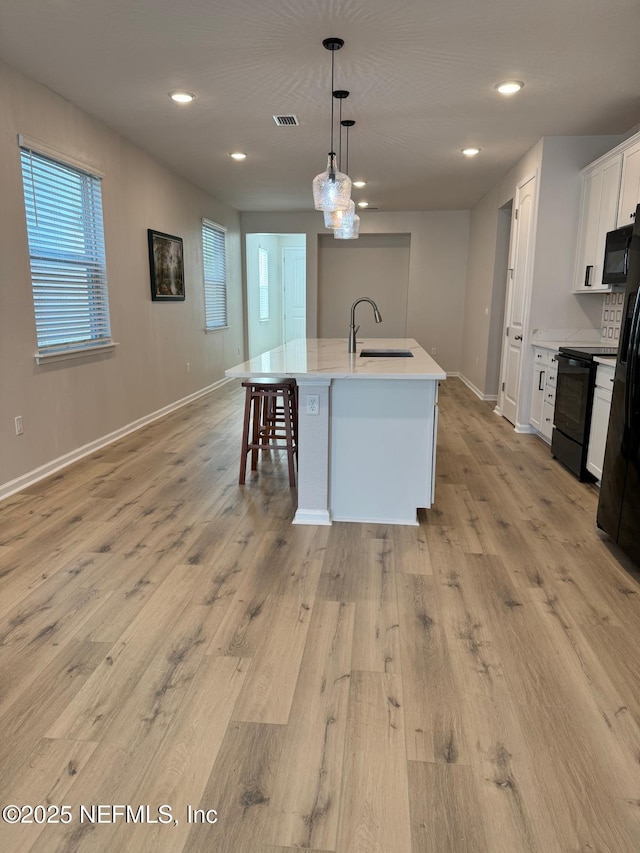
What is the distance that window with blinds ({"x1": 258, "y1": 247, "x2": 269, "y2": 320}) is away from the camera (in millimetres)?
10180

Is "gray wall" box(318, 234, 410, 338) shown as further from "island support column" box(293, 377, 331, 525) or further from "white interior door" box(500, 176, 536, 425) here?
"island support column" box(293, 377, 331, 525)

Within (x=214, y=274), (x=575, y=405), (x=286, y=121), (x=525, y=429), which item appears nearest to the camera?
(x=575, y=405)

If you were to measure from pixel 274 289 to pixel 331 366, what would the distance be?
8570 mm

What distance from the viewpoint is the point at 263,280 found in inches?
410

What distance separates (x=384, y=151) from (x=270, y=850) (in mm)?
5404

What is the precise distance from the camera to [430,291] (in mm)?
8711

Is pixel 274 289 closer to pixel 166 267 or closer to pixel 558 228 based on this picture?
pixel 166 267

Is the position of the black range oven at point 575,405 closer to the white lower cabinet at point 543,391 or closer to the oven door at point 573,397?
the oven door at point 573,397

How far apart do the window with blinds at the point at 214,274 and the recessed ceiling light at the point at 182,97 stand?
3.26 meters

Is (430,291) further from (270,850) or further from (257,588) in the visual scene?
(270,850)

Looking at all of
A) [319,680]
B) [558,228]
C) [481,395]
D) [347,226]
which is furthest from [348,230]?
[319,680]

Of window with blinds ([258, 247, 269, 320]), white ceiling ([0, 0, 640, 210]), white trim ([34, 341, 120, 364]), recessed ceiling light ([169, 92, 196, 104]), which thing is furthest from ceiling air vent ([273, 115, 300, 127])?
window with blinds ([258, 247, 269, 320])

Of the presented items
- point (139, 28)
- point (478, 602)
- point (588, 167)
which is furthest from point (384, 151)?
point (478, 602)

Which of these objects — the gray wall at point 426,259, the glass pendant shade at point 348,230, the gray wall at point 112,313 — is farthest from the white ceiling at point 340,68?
the gray wall at point 426,259
